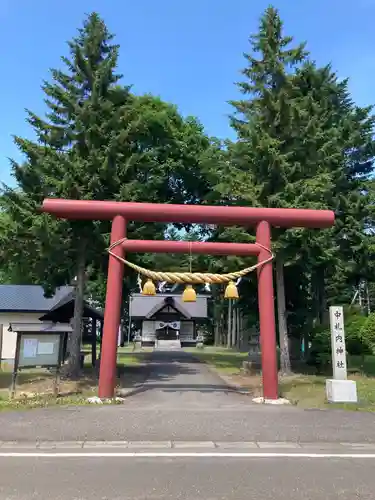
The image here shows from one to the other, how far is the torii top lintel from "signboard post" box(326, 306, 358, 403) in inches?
103

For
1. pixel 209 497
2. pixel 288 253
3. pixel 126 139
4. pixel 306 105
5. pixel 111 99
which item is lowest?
pixel 209 497

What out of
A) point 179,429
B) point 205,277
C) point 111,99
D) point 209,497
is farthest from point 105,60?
point 209,497

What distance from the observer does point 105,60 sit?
15805 millimetres

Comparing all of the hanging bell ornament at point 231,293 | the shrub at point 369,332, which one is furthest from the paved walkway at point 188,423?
the shrub at point 369,332

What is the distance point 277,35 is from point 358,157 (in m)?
9.13

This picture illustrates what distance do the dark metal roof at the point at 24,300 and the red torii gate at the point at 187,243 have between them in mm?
15031

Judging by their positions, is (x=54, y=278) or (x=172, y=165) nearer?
(x=54, y=278)

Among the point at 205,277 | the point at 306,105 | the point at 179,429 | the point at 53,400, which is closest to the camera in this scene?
the point at 179,429

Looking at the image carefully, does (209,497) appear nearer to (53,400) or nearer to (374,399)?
(53,400)

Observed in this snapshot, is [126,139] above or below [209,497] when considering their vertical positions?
above

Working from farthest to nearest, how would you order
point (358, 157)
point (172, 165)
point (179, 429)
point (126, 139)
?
1. point (358, 157)
2. point (172, 165)
3. point (126, 139)
4. point (179, 429)

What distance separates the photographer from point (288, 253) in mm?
16688

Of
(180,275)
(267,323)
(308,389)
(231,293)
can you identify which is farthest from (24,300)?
(267,323)

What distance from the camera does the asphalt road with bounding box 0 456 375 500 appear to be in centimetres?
480
